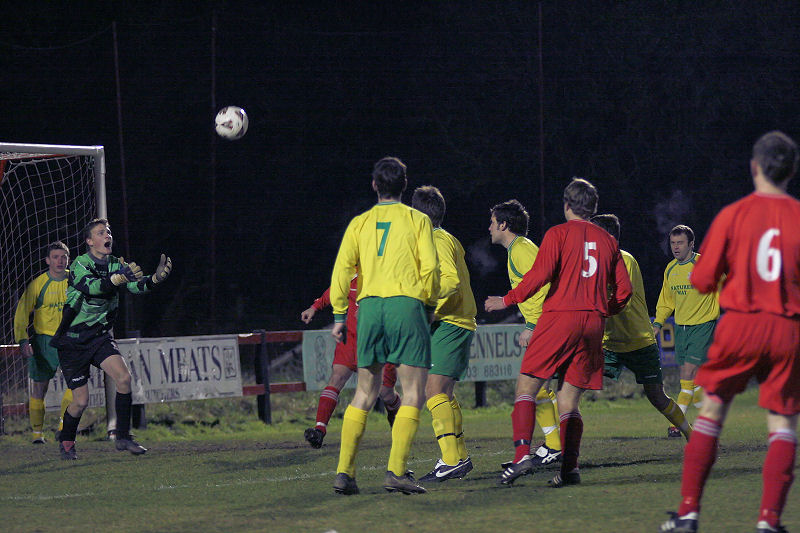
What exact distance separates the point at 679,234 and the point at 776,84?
63.8 feet

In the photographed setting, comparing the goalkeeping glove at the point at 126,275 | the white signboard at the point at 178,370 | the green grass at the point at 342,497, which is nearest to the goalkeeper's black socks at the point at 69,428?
the green grass at the point at 342,497

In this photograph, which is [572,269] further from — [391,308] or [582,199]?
[391,308]

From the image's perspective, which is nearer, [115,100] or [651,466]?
[651,466]

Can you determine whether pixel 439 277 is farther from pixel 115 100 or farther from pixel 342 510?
pixel 115 100

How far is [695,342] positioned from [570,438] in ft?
17.0

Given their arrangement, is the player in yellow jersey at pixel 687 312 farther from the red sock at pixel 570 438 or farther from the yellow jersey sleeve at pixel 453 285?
the red sock at pixel 570 438

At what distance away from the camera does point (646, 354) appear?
30.8ft

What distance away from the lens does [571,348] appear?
7801mm

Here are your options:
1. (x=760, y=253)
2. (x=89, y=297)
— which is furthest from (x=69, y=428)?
(x=760, y=253)

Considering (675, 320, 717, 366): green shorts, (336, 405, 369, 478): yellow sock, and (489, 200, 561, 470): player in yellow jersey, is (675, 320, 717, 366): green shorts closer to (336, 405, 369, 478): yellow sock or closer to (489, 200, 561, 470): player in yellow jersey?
(489, 200, 561, 470): player in yellow jersey

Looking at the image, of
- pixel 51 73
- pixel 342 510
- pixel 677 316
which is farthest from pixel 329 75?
pixel 342 510

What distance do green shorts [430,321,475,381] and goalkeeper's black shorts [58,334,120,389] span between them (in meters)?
3.68

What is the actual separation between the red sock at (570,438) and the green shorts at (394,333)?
1.04 meters

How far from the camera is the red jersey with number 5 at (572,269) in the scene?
7.76m
